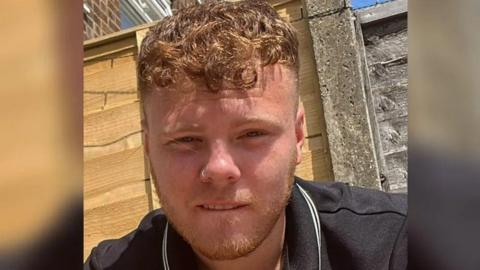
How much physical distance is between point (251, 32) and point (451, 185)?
1007 millimetres

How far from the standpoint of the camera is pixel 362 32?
257 cm

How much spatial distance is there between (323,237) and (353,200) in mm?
172

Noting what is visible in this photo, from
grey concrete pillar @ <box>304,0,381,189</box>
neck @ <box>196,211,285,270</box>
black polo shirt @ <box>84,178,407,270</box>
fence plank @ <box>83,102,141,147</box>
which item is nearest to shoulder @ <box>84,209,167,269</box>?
black polo shirt @ <box>84,178,407,270</box>

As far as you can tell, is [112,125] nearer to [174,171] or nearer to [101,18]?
[174,171]

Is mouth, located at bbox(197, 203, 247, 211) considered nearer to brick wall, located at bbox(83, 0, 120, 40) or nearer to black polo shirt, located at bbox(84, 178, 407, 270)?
black polo shirt, located at bbox(84, 178, 407, 270)

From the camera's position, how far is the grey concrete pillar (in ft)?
7.76

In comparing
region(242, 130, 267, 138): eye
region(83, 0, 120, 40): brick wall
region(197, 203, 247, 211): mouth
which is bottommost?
region(197, 203, 247, 211): mouth

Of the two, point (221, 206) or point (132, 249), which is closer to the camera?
point (221, 206)

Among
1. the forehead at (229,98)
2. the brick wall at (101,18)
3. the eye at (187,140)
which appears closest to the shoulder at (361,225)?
the forehead at (229,98)

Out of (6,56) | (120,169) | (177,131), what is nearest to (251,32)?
(177,131)

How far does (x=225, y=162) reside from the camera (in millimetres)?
1243

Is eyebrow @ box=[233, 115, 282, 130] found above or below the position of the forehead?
below

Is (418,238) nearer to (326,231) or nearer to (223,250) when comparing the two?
(223,250)

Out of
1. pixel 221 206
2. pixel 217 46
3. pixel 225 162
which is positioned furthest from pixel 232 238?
pixel 217 46
